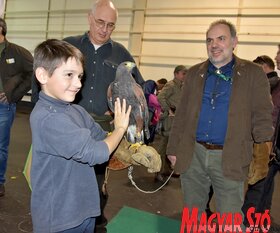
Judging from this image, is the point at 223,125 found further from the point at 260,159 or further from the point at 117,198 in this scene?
the point at 117,198

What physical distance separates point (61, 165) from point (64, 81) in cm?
34

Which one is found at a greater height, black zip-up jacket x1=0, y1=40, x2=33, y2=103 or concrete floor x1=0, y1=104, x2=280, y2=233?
black zip-up jacket x1=0, y1=40, x2=33, y2=103

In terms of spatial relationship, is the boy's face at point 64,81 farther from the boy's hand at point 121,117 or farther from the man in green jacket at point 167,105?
the man in green jacket at point 167,105

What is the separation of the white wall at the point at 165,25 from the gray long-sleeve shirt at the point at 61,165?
676cm

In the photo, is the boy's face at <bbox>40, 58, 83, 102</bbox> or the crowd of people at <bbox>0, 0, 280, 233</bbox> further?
the crowd of people at <bbox>0, 0, 280, 233</bbox>

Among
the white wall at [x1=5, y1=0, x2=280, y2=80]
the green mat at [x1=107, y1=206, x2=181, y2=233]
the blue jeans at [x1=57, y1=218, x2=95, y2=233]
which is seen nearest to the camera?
the blue jeans at [x1=57, y1=218, x2=95, y2=233]

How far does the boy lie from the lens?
3.94 ft

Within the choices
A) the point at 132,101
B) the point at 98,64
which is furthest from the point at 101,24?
the point at 132,101

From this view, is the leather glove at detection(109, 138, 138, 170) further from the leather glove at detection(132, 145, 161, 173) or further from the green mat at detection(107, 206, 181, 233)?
the green mat at detection(107, 206, 181, 233)

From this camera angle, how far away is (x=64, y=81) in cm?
124

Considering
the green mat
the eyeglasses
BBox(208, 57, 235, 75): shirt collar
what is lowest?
the green mat

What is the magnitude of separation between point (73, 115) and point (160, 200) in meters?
2.36

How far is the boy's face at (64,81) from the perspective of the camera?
1240 mm

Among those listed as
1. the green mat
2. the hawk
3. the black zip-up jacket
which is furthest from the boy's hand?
the black zip-up jacket
